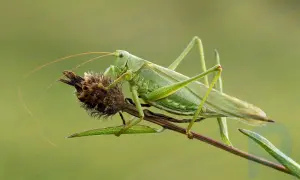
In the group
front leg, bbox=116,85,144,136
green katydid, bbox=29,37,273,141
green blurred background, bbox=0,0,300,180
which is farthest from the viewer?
green blurred background, bbox=0,0,300,180

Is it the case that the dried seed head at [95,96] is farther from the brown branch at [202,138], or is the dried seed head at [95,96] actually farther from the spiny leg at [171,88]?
the spiny leg at [171,88]

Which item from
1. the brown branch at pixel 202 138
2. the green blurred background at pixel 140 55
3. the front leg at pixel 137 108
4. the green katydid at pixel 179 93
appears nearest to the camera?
the brown branch at pixel 202 138

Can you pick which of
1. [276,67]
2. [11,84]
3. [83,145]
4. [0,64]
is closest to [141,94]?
[83,145]

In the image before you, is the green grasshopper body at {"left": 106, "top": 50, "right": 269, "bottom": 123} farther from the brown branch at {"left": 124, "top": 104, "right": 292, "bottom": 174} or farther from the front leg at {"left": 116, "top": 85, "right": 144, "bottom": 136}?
the brown branch at {"left": 124, "top": 104, "right": 292, "bottom": 174}

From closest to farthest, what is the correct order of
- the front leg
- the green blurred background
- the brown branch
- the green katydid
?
the brown branch, the front leg, the green katydid, the green blurred background

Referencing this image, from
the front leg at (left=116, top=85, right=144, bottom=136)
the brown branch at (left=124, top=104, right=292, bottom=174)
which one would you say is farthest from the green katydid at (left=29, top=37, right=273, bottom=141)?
the brown branch at (left=124, top=104, right=292, bottom=174)

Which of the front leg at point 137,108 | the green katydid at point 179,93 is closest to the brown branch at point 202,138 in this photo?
the front leg at point 137,108

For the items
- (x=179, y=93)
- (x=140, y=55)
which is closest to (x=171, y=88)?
(x=179, y=93)
